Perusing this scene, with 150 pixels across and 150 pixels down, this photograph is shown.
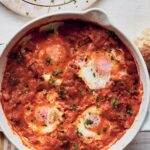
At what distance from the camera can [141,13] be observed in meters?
3.14

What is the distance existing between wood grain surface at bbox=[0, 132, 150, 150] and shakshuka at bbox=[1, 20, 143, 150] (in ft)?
0.67

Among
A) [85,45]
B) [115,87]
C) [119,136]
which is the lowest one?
[119,136]

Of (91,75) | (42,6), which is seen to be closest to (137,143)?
(91,75)

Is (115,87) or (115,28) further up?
(115,28)

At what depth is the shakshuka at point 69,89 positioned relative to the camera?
2.89m

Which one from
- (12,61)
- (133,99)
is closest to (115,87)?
(133,99)

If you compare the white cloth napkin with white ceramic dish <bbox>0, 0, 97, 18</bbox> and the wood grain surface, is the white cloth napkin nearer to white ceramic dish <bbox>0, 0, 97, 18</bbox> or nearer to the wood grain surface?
white ceramic dish <bbox>0, 0, 97, 18</bbox>

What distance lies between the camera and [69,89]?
2.90 meters

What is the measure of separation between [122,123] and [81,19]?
0.55 m

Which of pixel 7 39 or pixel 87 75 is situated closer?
pixel 87 75

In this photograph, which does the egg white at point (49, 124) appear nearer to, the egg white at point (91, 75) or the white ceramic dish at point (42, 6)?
the egg white at point (91, 75)

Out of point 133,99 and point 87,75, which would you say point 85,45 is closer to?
point 87,75

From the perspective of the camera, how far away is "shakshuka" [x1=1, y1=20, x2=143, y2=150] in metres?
2.89

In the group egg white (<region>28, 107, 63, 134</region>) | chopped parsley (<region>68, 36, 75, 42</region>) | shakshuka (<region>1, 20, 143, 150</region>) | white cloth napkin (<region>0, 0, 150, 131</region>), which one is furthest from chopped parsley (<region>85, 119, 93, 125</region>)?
white cloth napkin (<region>0, 0, 150, 131</region>)
